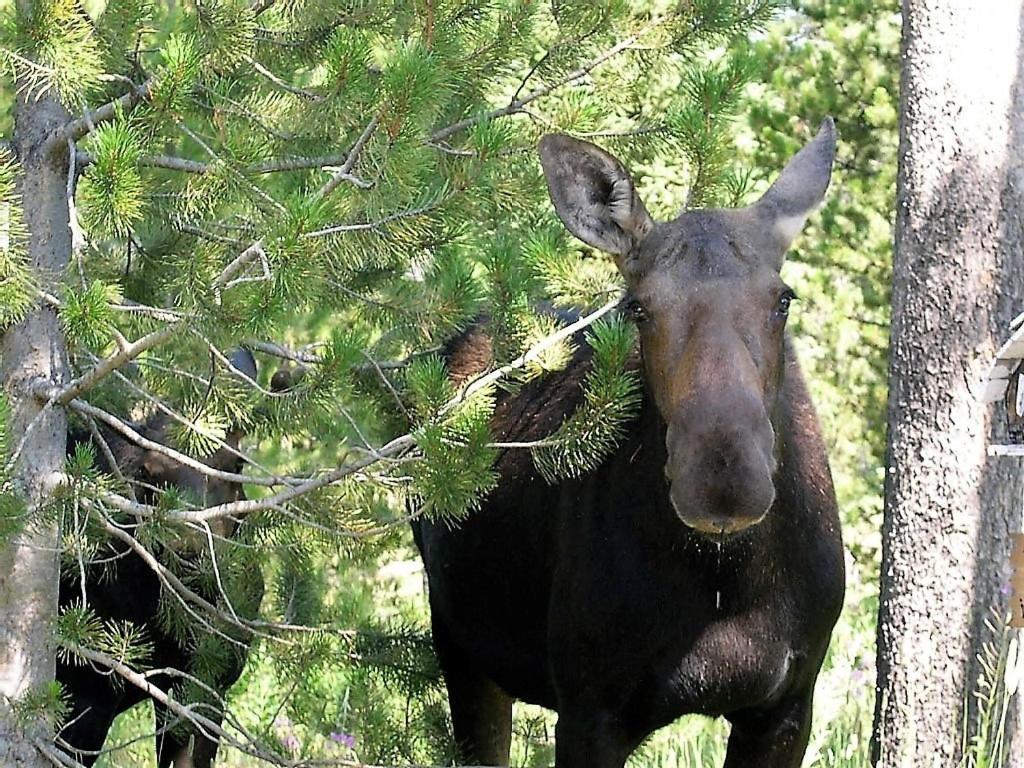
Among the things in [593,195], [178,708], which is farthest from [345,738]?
[593,195]

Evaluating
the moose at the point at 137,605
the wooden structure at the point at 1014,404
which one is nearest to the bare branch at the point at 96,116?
the moose at the point at 137,605

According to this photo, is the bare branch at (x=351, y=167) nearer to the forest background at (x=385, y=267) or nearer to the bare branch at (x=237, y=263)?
the forest background at (x=385, y=267)

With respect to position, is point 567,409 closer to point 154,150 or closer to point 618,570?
point 618,570

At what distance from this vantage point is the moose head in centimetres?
407

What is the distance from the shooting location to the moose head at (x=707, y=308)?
407 centimetres

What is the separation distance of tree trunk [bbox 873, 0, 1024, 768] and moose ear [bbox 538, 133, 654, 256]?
55.4 inches

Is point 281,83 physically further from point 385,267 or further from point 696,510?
point 696,510

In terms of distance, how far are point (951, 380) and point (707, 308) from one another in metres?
1.60

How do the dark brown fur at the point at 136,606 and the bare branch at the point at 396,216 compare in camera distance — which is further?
the dark brown fur at the point at 136,606

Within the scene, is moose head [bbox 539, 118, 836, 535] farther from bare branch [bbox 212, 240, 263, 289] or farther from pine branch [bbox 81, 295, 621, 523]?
bare branch [bbox 212, 240, 263, 289]

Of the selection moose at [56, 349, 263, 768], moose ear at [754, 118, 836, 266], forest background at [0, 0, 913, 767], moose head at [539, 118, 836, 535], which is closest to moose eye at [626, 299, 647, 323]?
moose head at [539, 118, 836, 535]

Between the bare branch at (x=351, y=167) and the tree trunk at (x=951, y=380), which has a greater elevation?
the bare branch at (x=351, y=167)

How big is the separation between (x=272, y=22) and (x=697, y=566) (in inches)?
87.1

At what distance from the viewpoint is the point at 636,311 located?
4.64m
